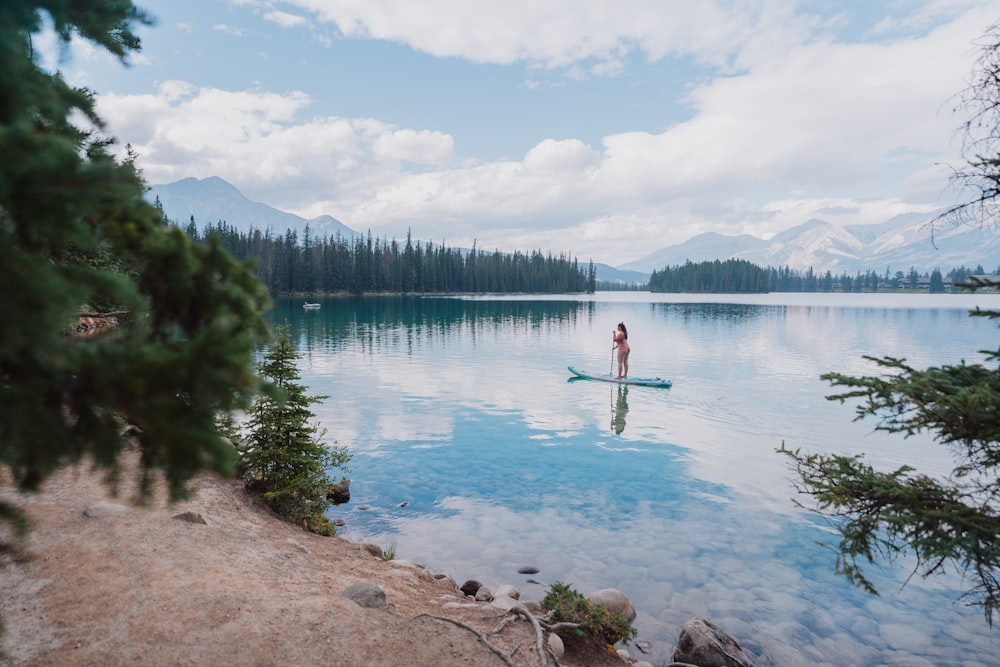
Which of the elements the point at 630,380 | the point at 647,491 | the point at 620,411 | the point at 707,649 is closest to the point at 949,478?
the point at 707,649

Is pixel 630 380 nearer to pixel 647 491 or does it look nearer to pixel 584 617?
pixel 647 491

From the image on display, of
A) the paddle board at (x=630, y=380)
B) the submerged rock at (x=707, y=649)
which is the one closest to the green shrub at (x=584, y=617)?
the submerged rock at (x=707, y=649)

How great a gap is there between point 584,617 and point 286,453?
6.49 metres

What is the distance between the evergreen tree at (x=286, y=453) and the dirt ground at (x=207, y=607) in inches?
73.6

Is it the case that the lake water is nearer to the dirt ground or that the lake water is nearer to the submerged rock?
the submerged rock

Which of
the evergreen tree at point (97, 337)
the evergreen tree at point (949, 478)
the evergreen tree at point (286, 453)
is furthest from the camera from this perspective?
the evergreen tree at point (286, 453)

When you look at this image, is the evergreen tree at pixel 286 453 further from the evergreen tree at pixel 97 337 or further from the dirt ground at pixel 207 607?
the evergreen tree at pixel 97 337

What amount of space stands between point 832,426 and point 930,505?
17.5m

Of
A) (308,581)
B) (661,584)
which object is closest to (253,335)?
(308,581)

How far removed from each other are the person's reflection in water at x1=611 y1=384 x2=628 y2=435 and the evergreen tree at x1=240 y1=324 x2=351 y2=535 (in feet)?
41.9

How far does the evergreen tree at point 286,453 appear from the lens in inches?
414

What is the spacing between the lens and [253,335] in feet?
8.79

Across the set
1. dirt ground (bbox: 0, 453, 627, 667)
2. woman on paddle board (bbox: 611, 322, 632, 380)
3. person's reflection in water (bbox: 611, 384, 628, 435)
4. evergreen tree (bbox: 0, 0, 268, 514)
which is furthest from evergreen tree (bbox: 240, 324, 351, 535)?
woman on paddle board (bbox: 611, 322, 632, 380)

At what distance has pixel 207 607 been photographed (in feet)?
20.3
